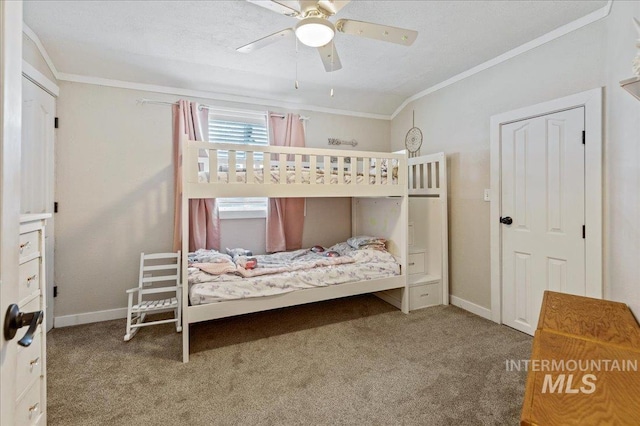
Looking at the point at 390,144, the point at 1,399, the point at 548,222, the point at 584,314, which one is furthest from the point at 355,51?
the point at 1,399

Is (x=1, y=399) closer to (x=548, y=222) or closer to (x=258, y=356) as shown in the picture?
(x=258, y=356)

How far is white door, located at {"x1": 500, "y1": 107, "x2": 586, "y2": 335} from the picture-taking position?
2.19 metres

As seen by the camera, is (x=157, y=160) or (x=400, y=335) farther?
(x=157, y=160)

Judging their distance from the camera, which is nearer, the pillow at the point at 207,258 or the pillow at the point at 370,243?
the pillow at the point at 207,258

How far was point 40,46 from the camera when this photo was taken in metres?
2.38

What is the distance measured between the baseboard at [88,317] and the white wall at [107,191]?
43 mm

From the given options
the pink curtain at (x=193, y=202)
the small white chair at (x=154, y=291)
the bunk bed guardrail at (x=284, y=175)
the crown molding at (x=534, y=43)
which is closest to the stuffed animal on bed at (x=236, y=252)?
the pink curtain at (x=193, y=202)

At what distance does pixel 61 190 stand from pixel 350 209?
3.13 meters

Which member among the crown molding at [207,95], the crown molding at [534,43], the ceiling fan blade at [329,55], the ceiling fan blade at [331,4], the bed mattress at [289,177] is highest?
the crown molding at [534,43]

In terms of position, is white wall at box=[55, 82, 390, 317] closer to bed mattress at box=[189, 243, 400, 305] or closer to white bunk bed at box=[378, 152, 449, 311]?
bed mattress at box=[189, 243, 400, 305]

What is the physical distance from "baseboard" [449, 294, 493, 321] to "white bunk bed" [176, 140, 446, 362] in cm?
64

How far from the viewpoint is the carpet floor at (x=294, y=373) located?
1.60 meters

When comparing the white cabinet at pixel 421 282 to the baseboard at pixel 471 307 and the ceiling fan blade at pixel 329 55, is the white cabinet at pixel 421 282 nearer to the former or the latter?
the baseboard at pixel 471 307

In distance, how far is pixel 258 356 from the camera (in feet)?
7.20
